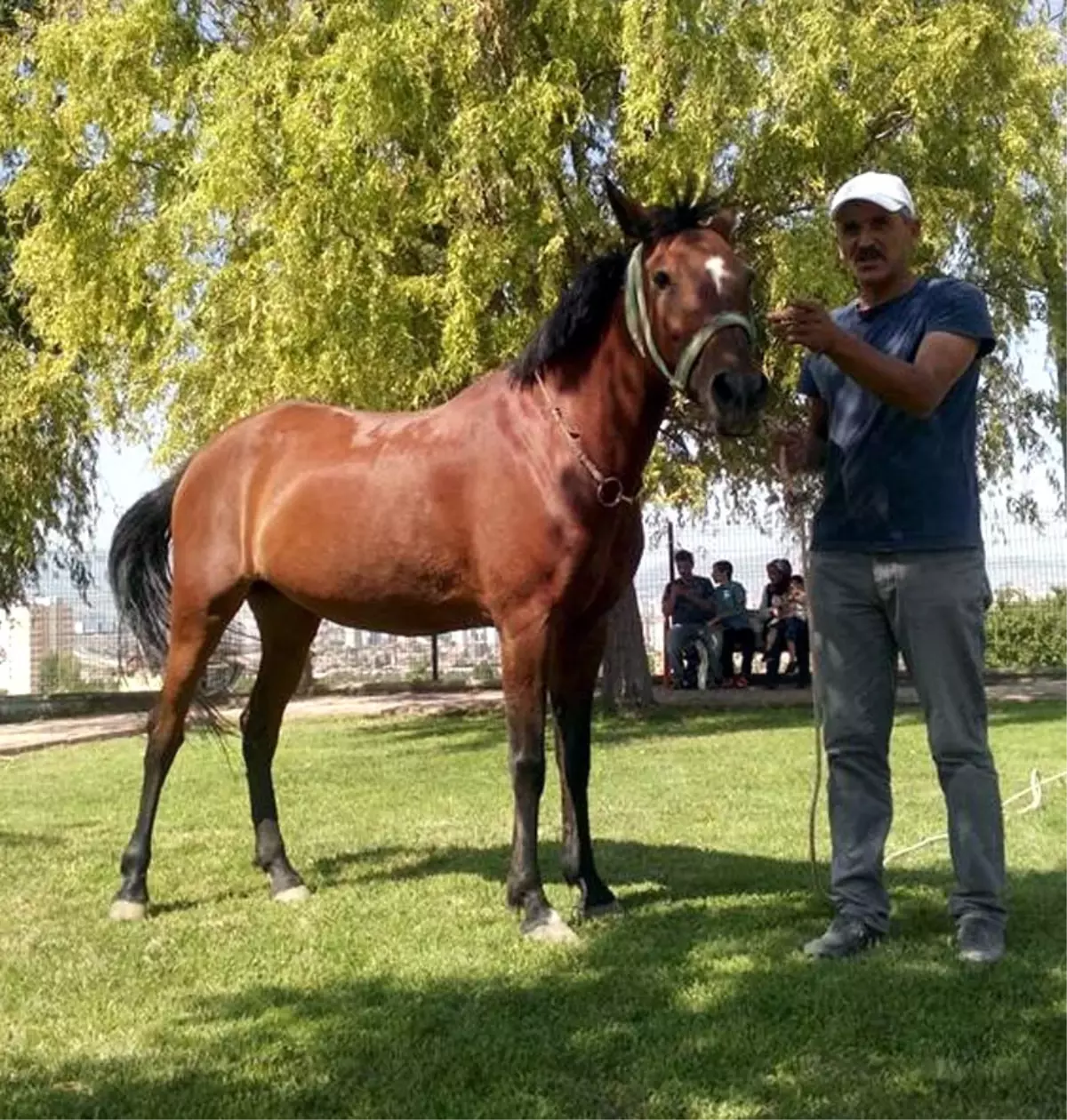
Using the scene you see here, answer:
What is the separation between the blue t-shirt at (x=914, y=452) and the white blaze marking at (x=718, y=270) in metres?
0.45

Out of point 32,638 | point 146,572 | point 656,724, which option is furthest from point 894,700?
point 32,638

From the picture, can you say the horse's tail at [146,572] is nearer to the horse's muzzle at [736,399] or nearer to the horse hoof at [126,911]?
the horse hoof at [126,911]

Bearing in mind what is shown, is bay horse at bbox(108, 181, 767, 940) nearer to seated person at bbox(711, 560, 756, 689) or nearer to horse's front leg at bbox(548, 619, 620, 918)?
horse's front leg at bbox(548, 619, 620, 918)

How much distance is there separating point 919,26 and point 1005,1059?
10.4 metres

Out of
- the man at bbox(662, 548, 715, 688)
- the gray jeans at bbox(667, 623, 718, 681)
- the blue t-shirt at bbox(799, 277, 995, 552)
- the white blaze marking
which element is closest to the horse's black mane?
the white blaze marking

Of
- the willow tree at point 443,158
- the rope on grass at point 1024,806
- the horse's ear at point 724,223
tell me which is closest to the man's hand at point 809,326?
the horse's ear at point 724,223

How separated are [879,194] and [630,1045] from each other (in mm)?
2483

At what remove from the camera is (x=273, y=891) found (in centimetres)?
543

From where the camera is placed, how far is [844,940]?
4098 millimetres

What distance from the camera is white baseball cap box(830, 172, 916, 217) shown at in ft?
13.2

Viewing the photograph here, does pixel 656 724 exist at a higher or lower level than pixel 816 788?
lower

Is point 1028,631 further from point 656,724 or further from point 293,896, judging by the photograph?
point 293,896

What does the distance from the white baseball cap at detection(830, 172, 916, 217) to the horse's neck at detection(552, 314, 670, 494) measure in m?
0.94

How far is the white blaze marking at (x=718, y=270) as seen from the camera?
14.2 feet
